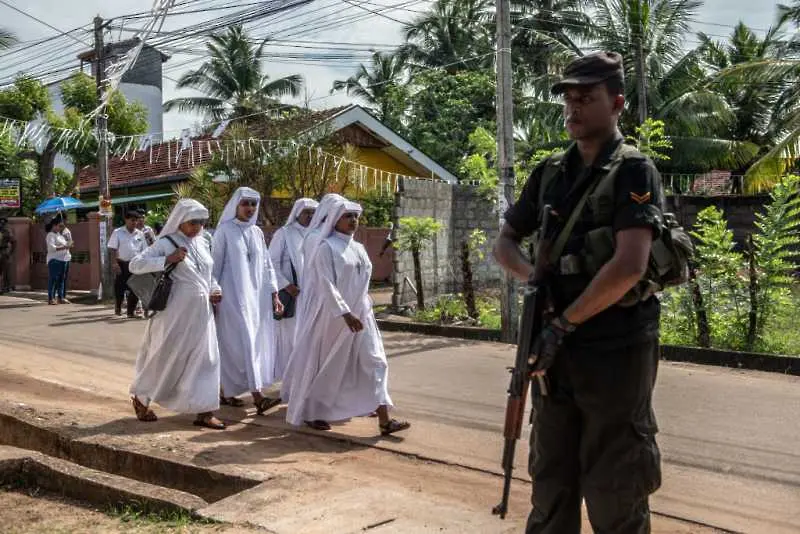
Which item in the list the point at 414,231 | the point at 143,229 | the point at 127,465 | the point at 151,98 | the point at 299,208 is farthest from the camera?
the point at 151,98

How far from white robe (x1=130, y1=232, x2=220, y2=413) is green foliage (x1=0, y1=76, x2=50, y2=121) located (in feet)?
59.3

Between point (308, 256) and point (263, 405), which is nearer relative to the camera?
point (308, 256)

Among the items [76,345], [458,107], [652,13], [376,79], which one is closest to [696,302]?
[76,345]

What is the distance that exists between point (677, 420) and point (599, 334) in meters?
4.29

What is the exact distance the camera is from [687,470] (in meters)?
5.40

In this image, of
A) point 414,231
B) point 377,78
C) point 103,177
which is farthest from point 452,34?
point 414,231

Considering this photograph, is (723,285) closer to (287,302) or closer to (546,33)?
(287,302)

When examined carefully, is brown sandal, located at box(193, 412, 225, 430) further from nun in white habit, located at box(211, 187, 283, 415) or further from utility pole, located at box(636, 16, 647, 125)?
utility pole, located at box(636, 16, 647, 125)

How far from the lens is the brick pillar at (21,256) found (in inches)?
884

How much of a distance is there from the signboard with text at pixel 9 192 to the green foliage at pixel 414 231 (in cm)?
1327

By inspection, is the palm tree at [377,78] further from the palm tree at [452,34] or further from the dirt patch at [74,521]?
the dirt patch at [74,521]

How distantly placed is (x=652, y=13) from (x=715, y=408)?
2149 centimetres

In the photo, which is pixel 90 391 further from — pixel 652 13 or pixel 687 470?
pixel 652 13

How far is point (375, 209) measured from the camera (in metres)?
21.1
